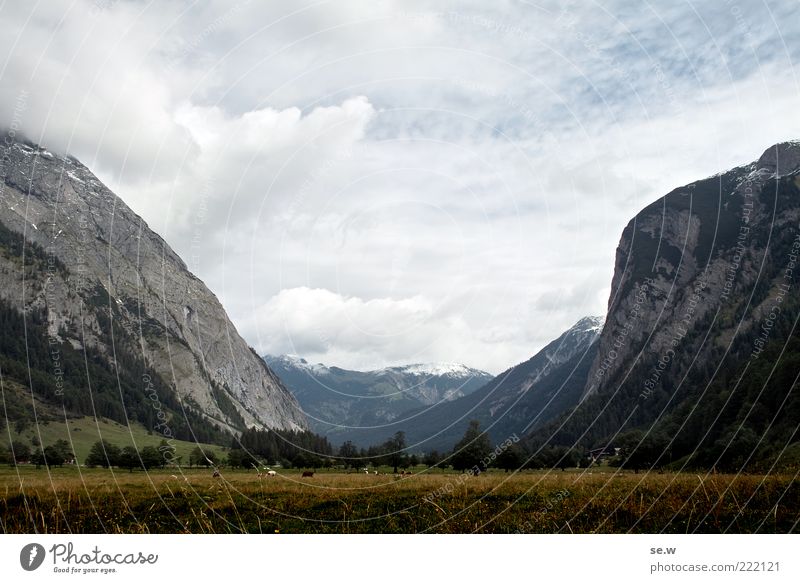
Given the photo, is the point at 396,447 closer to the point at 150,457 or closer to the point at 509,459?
the point at 509,459

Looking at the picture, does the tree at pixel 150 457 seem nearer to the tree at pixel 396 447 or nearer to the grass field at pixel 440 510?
the tree at pixel 396 447

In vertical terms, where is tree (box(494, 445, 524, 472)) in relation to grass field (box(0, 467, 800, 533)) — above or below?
below

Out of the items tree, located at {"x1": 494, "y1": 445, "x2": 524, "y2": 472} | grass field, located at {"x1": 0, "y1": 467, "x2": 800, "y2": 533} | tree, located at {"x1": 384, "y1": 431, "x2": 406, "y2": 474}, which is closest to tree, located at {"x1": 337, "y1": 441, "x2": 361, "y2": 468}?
tree, located at {"x1": 384, "y1": 431, "x2": 406, "y2": 474}

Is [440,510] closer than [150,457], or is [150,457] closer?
[440,510]

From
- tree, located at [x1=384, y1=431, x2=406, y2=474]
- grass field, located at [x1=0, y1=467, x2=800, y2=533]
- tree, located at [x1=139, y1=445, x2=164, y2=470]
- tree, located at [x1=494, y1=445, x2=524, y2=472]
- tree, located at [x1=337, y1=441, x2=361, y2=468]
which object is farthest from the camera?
tree, located at [x1=337, y1=441, x2=361, y2=468]

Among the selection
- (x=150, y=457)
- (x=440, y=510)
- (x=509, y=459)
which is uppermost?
(x=440, y=510)

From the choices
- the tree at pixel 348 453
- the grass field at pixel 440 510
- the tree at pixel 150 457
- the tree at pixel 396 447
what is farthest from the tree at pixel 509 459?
the tree at pixel 150 457

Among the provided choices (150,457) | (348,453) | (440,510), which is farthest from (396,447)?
(440,510)

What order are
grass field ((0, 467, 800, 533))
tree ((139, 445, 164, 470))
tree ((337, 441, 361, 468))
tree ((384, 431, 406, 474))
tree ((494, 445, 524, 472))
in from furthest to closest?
1. tree ((337, 441, 361, 468))
2. tree ((139, 445, 164, 470))
3. tree ((384, 431, 406, 474))
4. tree ((494, 445, 524, 472))
5. grass field ((0, 467, 800, 533))

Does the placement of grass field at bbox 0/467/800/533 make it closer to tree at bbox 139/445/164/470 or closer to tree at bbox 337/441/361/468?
tree at bbox 139/445/164/470

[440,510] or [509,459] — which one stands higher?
[440,510]
